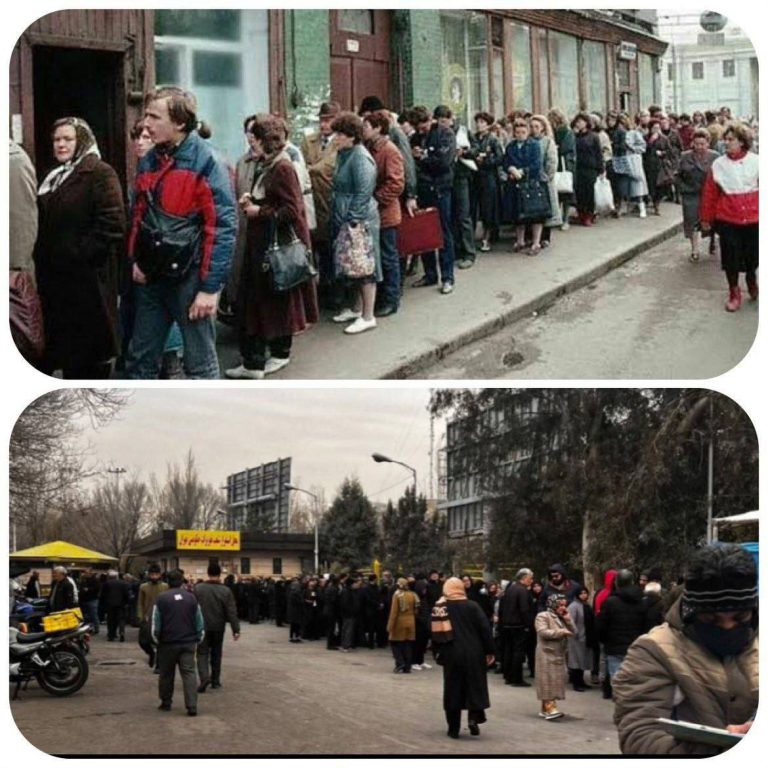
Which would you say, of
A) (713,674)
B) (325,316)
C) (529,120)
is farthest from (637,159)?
(713,674)

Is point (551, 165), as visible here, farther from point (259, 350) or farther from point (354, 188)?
point (259, 350)

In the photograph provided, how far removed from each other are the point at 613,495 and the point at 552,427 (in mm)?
350

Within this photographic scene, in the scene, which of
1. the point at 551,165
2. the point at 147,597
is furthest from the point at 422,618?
the point at 551,165

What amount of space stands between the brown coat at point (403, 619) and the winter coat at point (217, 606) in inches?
25.7

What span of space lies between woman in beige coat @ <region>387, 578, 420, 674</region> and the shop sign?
2.20m

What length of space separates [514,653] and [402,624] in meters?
0.52

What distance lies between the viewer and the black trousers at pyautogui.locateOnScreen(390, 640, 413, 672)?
195 inches

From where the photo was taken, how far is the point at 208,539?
15.0 ft

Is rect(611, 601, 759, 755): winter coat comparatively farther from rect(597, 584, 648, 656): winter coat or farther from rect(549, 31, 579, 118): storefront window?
rect(549, 31, 579, 118): storefront window

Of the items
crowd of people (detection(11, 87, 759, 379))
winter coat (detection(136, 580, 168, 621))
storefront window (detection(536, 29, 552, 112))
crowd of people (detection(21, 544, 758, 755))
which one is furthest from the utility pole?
winter coat (detection(136, 580, 168, 621))

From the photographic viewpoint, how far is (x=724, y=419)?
4.29 metres

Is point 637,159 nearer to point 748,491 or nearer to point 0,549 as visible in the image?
point 748,491

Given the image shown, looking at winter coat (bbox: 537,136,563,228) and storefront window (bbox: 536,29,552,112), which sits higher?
storefront window (bbox: 536,29,552,112)

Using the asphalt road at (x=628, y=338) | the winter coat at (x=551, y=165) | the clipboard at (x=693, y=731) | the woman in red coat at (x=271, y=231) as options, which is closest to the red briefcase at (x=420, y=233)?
the woman in red coat at (x=271, y=231)
